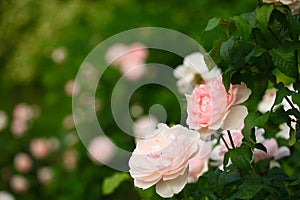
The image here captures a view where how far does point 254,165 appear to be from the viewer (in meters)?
1.39

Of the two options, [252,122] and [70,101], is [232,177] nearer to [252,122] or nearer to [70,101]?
[252,122]

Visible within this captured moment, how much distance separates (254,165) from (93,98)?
7.54ft

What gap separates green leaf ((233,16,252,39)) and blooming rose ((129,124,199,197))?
0.20 metres

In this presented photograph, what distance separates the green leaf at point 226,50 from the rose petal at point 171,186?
22cm

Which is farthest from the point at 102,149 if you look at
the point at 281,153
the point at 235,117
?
the point at 235,117

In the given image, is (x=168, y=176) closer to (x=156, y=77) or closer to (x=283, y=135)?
(x=283, y=135)

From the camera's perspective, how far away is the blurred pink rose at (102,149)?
335 cm

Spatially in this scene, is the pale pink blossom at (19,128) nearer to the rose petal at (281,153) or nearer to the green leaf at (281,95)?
the rose petal at (281,153)

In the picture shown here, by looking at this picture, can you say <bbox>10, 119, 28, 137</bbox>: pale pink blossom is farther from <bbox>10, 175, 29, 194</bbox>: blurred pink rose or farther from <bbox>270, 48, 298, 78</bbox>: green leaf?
<bbox>270, 48, 298, 78</bbox>: green leaf

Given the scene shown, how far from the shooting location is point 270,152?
1531 mm

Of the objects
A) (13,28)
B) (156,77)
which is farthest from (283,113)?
(13,28)

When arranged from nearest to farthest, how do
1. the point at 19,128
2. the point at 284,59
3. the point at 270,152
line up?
1. the point at 284,59
2. the point at 270,152
3. the point at 19,128

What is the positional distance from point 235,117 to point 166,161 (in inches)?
6.2

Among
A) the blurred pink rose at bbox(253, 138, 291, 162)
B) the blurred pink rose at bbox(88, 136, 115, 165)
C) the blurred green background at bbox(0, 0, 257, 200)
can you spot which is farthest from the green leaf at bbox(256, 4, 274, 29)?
the blurred pink rose at bbox(88, 136, 115, 165)
